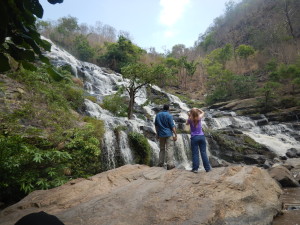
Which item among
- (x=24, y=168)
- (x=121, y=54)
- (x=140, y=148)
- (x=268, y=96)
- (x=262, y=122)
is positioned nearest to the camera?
(x=24, y=168)

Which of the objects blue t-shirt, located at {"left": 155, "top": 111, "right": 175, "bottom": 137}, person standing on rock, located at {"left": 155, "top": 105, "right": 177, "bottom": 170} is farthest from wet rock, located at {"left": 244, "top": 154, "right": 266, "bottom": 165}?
blue t-shirt, located at {"left": 155, "top": 111, "right": 175, "bottom": 137}

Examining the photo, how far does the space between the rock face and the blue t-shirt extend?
1025 millimetres

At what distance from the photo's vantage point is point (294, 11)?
124ft

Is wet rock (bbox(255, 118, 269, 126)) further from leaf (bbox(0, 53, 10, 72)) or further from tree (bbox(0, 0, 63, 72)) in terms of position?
leaf (bbox(0, 53, 10, 72))

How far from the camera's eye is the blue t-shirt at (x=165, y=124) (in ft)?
19.2

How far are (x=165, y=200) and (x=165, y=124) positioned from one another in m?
2.29

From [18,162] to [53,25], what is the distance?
151 feet

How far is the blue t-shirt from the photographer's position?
5.86m

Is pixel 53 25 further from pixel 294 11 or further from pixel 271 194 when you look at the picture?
pixel 271 194

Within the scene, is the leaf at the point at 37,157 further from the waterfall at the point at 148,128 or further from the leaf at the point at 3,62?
the waterfall at the point at 148,128

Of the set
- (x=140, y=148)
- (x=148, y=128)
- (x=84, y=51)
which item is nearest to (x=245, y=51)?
(x=84, y=51)

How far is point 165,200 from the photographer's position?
3.99 metres

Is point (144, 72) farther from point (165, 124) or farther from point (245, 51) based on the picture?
point (245, 51)

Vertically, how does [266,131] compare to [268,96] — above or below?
below
